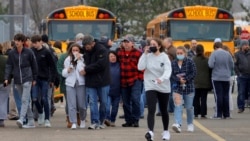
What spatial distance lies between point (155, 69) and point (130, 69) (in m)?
2.89

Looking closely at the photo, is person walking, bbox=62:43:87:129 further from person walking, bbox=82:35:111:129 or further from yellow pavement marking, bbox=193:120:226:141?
yellow pavement marking, bbox=193:120:226:141

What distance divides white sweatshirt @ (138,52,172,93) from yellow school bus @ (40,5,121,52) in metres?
15.0

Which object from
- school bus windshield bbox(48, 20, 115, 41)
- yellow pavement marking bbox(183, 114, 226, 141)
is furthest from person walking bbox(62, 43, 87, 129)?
school bus windshield bbox(48, 20, 115, 41)

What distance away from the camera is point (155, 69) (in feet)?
52.2

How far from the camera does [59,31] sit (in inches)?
1225

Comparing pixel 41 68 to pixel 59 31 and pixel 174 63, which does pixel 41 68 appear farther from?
pixel 59 31

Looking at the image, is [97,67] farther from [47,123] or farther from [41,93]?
[47,123]

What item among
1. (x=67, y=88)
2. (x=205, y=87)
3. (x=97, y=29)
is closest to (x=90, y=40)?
(x=67, y=88)

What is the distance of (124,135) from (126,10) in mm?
41421

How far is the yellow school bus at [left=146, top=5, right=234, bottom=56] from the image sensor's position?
106 ft

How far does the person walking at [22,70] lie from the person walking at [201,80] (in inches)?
184

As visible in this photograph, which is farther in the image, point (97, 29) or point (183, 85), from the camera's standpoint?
point (97, 29)

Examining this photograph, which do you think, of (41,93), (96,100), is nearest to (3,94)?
(41,93)

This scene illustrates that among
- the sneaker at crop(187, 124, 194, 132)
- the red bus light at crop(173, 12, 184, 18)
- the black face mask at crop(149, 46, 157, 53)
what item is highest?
the black face mask at crop(149, 46, 157, 53)
